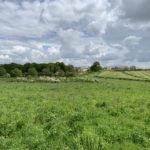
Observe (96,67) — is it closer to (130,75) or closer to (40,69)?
(40,69)

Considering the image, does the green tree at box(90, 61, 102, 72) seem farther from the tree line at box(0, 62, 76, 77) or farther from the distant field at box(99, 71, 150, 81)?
the distant field at box(99, 71, 150, 81)

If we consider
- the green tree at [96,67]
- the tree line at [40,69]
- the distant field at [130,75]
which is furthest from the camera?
the green tree at [96,67]

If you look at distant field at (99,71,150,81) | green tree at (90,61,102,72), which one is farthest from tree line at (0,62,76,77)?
distant field at (99,71,150,81)

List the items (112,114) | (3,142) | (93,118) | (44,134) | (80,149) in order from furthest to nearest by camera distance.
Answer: (112,114) → (93,118) → (44,134) → (3,142) → (80,149)

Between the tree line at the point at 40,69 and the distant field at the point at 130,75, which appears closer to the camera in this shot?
the distant field at the point at 130,75

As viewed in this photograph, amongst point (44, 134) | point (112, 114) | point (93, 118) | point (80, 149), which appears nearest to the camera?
point (80, 149)

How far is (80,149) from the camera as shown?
8.95m

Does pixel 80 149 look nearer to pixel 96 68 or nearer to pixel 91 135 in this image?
pixel 91 135

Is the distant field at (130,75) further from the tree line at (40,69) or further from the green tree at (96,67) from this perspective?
the green tree at (96,67)

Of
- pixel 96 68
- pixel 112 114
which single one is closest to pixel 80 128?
pixel 112 114

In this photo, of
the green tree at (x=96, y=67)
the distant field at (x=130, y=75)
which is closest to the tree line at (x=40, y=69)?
the green tree at (x=96, y=67)

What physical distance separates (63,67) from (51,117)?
10983 cm

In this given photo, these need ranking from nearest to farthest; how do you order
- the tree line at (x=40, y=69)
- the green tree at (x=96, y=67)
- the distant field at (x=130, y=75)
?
1. the distant field at (x=130, y=75)
2. the tree line at (x=40, y=69)
3. the green tree at (x=96, y=67)

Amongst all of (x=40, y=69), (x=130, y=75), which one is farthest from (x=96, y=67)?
(x=130, y=75)
